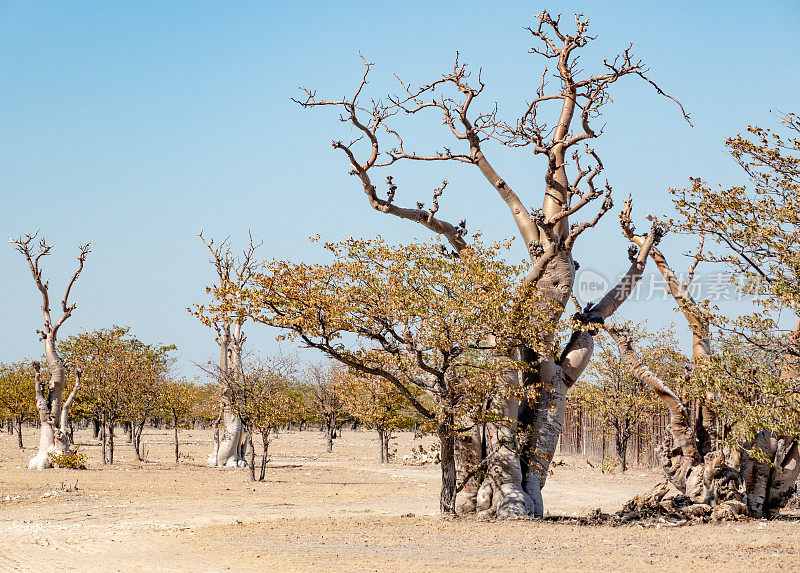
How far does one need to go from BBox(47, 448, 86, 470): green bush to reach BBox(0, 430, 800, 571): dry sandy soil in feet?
12.0

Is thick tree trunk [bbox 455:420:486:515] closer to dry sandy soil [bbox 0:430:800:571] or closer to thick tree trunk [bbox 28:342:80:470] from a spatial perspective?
dry sandy soil [bbox 0:430:800:571]

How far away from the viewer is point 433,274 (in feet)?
41.9

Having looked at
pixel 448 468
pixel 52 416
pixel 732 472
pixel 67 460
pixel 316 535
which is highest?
pixel 52 416

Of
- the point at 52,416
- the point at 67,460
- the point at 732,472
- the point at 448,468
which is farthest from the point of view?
the point at 52,416

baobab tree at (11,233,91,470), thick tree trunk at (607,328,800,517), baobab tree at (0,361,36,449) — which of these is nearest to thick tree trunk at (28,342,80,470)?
baobab tree at (11,233,91,470)

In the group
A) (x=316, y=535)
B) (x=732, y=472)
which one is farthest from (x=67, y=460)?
(x=732, y=472)

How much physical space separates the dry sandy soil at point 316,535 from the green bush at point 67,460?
144 inches

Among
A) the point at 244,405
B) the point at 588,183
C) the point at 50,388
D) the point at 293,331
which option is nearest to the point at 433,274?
the point at 293,331

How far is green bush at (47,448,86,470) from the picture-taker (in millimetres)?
27219

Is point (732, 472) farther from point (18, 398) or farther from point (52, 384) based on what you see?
point (18, 398)

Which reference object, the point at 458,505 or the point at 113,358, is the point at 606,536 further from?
the point at 113,358

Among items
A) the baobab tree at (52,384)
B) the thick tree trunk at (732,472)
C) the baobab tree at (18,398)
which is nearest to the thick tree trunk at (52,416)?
the baobab tree at (52,384)

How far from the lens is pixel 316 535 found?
12.7m

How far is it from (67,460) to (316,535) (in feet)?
58.2
